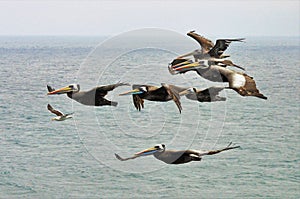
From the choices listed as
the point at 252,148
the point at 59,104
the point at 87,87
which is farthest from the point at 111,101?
the point at 252,148

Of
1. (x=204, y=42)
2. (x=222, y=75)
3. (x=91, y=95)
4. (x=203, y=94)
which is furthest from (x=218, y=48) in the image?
(x=91, y=95)

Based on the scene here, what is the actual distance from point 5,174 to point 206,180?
36604mm

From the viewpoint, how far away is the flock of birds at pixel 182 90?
604 centimetres

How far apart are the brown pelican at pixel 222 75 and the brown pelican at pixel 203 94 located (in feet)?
0.74

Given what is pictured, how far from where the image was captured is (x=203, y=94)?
21.4 feet

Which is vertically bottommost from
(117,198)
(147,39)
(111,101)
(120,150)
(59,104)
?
(117,198)

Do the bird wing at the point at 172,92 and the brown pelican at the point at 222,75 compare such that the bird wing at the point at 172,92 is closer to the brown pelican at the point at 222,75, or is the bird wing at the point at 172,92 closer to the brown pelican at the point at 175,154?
the brown pelican at the point at 222,75

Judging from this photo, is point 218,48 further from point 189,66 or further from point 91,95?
point 91,95

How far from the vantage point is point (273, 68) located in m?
169

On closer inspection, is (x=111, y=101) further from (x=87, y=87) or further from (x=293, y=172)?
(x=293, y=172)

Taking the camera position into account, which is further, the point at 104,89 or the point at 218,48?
the point at 218,48

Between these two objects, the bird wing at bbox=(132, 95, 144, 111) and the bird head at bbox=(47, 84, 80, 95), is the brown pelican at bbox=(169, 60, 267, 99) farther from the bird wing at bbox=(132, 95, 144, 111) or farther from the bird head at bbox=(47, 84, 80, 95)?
the bird head at bbox=(47, 84, 80, 95)

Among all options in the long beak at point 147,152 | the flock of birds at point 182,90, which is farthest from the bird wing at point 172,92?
the long beak at point 147,152

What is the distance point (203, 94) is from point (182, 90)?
22cm
